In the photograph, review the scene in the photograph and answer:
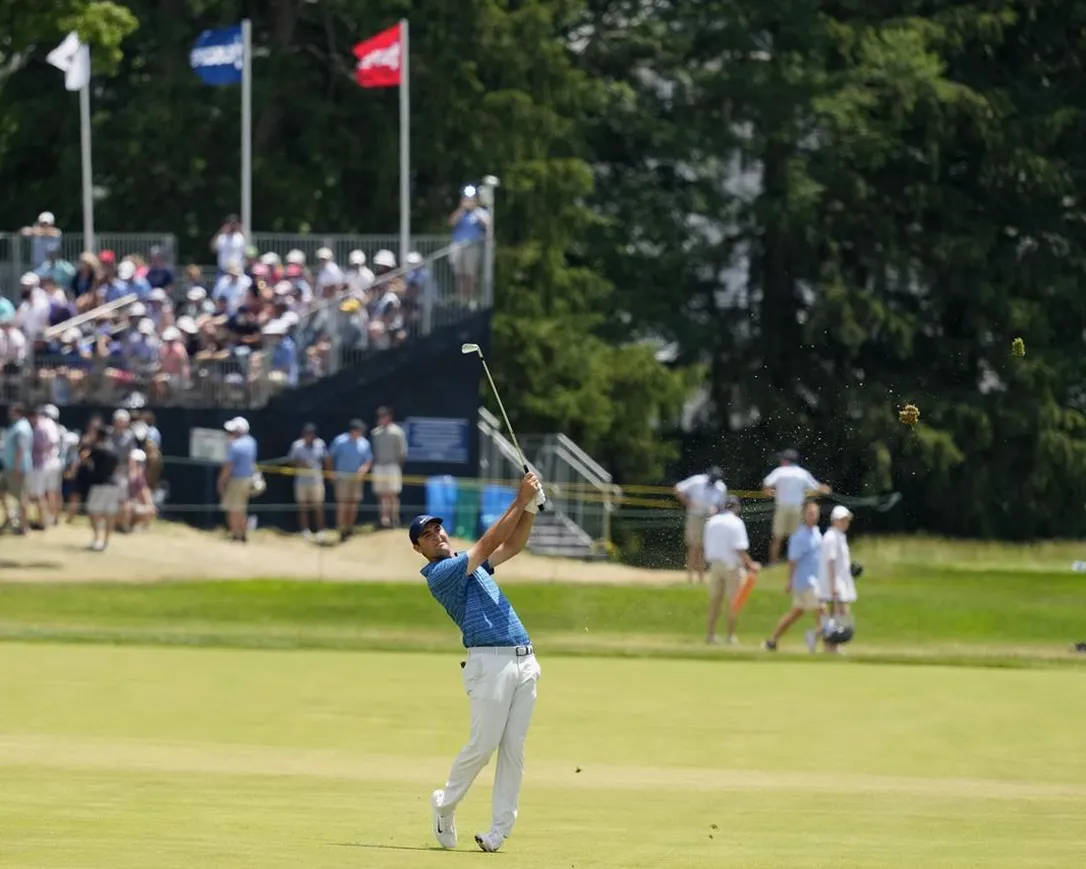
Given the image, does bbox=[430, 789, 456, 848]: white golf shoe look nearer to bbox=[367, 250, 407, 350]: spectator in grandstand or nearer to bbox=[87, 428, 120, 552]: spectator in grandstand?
bbox=[87, 428, 120, 552]: spectator in grandstand

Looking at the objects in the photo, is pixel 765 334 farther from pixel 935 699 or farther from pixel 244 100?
pixel 935 699

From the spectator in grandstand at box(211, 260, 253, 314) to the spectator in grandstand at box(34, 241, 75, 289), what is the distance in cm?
229

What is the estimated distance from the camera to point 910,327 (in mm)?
51469

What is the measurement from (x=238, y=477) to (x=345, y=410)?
2.36m

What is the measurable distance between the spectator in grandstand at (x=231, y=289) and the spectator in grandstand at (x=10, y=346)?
3013mm

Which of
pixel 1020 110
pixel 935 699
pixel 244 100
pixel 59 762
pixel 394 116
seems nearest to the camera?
pixel 59 762

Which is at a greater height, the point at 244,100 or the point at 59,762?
the point at 244,100

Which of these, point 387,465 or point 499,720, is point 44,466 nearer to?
point 387,465

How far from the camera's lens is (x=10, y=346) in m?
37.4

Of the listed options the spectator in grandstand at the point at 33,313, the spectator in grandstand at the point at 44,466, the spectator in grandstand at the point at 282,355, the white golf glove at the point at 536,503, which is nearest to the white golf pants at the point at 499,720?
the white golf glove at the point at 536,503

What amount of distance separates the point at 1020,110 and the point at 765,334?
23.0 ft

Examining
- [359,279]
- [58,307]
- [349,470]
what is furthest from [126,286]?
[349,470]

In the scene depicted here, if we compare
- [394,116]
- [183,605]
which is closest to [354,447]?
[183,605]

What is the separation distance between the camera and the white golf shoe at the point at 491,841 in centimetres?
1351
